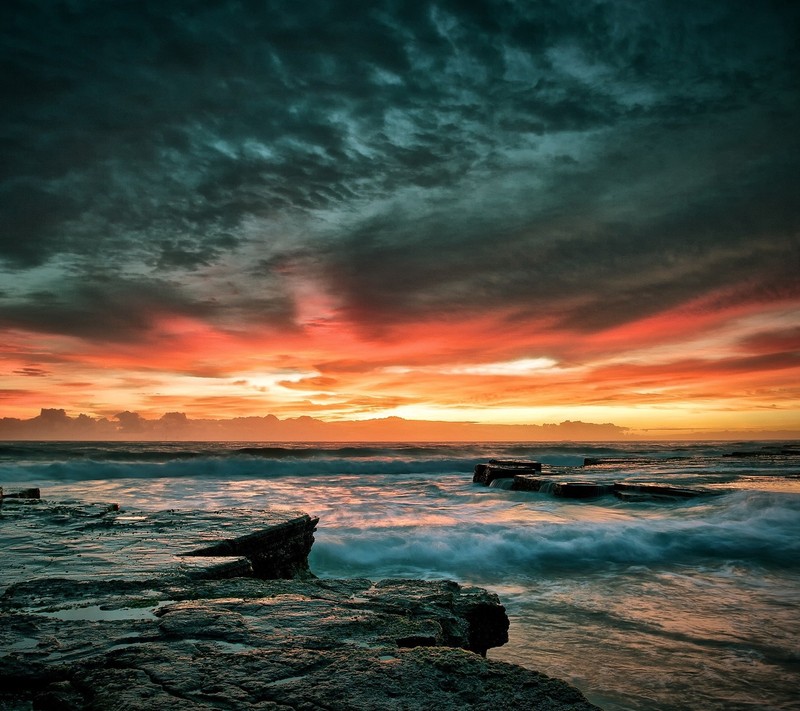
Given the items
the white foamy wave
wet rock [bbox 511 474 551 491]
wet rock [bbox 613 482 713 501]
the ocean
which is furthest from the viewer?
the white foamy wave

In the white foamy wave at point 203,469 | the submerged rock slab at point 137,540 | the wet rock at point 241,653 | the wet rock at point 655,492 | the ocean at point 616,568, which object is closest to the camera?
the wet rock at point 241,653

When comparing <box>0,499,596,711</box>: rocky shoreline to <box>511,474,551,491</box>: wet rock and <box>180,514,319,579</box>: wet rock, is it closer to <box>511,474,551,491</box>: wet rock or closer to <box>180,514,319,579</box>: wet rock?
<box>180,514,319,579</box>: wet rock

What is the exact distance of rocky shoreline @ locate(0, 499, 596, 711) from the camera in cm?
209

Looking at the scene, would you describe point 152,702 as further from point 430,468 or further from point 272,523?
point 430,468

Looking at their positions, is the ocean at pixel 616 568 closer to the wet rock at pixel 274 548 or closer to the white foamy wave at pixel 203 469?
the wet rock at pixel 274 548

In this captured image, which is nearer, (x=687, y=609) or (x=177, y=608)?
(x=177, y=608)

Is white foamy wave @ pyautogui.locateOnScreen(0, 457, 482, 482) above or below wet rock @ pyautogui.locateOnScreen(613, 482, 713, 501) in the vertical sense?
below

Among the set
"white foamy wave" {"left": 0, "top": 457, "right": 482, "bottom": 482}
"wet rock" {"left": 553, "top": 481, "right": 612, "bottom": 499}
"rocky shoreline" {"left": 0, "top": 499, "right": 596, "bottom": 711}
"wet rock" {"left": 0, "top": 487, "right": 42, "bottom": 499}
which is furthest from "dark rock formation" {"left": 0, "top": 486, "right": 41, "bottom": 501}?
"white foamy wave" {"left": 0, "top": 457, "right": 482, "bottom": 482}

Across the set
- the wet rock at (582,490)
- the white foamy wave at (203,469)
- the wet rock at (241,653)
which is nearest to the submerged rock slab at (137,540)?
the wet rock at (241,653)

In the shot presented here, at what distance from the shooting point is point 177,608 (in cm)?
315

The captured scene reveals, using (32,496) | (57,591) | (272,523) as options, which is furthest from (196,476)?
(57,591)

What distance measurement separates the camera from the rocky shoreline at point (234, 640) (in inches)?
82.4

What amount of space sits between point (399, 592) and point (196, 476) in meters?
31.2

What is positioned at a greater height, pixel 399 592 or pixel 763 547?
pixel 399 592
